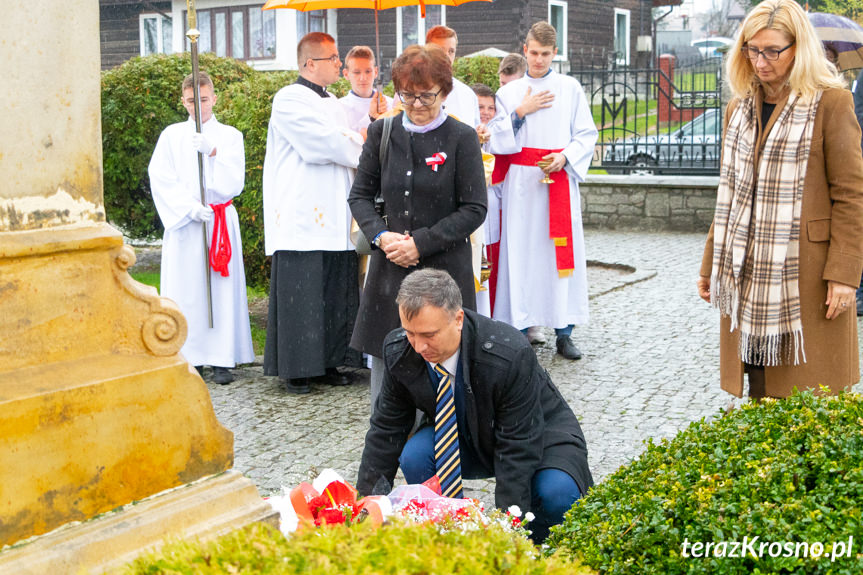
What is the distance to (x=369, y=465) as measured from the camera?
3.92 metres

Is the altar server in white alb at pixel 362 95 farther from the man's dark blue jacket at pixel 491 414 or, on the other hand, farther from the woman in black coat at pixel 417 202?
the man's dark blue jacket at pixel 491 414

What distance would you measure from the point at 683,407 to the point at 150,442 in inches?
153

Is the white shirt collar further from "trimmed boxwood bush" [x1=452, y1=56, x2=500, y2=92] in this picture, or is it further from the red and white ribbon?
"trimmed boxwood bush" [x1=452, y1=56, x2=500, y2=92]

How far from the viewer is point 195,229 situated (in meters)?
7.00

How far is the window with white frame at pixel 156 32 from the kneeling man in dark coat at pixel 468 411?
2563 centimetres

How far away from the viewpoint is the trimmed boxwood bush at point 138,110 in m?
10.9

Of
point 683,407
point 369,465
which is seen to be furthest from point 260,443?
point 683,407

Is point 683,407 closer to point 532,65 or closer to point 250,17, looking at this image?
point 532,65

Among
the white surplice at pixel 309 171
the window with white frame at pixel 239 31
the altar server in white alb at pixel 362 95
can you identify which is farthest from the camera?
the window with white frame at pixel 239 31

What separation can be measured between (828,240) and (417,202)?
1926mm

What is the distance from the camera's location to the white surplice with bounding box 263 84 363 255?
6.38 metres

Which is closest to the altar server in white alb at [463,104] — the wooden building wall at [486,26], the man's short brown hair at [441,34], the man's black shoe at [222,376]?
the man's short brown hair at [441,34]

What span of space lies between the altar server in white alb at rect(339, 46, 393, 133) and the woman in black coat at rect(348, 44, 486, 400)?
1299 millimetres

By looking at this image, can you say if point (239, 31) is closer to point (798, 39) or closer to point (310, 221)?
point (310, 221)
